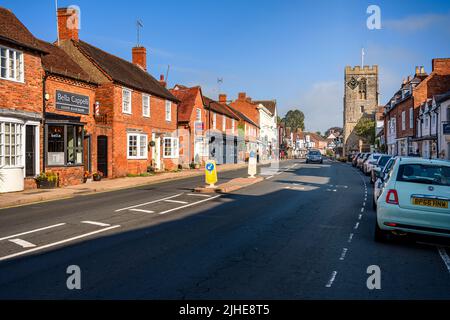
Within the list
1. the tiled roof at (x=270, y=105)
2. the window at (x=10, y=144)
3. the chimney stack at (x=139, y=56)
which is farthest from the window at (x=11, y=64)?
the tiled roof at (x=270, y=105)

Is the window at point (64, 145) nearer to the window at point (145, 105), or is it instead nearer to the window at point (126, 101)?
the window at point (126, 101)

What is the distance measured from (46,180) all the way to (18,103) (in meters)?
3.56

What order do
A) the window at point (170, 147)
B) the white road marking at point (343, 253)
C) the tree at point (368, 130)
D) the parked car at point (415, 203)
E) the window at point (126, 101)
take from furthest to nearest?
the tree at point (368, 130) → the window at point (170, 147) → the window at point (126, 101) → the parked car at point (415, 203) → the white road marking at point (343, 253)

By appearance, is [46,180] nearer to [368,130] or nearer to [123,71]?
[123,71]

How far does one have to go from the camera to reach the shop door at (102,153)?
23484 mm

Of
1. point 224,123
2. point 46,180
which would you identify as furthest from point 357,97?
point 46,180

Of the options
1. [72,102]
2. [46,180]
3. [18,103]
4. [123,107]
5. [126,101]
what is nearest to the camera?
[18,103]

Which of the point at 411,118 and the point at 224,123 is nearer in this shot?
the point at 411,118

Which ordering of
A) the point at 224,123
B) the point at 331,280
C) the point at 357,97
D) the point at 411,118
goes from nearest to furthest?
1. the point at 331,280
2. the point at 411,118
3. the point at 224,123
4. the point at 357,97

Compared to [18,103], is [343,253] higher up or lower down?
lower down

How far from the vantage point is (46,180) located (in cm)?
1772

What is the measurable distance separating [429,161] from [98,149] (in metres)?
19.4

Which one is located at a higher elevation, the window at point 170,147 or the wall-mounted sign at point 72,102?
the wall-mounted sign at point 72,102

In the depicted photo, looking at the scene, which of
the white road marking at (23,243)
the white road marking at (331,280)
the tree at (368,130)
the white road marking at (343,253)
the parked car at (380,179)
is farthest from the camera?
the tree at (368,130)
